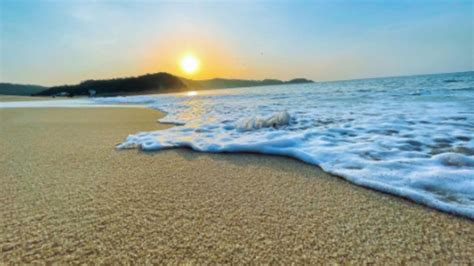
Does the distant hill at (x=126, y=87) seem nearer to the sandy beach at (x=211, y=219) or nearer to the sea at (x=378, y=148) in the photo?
the sea at (x=378, y=148)

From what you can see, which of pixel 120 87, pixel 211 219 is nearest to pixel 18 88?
pixel 120 87

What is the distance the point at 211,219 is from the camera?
48.3 inches

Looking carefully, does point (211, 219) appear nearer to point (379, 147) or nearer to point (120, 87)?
point (379, 147)

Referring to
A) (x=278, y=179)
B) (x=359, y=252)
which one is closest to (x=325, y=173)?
(x=278, y=179)

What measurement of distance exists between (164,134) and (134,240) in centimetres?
247

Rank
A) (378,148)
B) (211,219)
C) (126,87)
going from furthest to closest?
(126,87), (378,148), (211,219)

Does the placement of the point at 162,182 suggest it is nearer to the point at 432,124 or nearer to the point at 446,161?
the point at 446,161

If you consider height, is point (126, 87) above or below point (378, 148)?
above

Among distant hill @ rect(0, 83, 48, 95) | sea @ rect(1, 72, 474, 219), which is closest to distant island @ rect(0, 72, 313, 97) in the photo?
distant hill @ rect(0, 83, 48, 95)

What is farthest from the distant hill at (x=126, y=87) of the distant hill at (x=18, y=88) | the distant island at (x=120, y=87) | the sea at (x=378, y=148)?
the sea at (x=378, y=148)

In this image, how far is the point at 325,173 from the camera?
1.87 meters

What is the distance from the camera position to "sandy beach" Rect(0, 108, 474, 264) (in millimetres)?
975

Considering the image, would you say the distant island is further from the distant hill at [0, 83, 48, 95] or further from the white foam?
the white foam

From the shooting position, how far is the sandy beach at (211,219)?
38.4 inches
